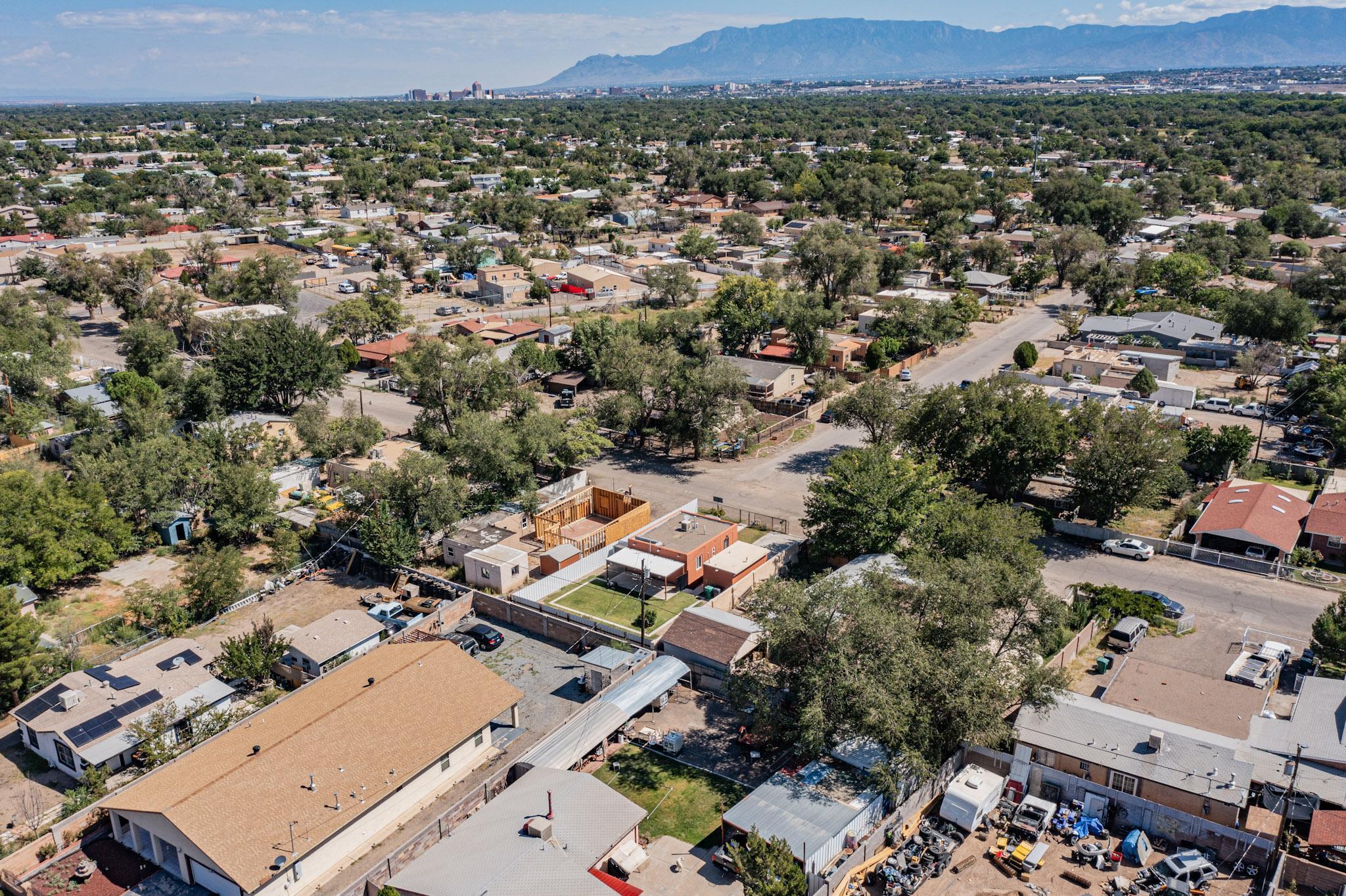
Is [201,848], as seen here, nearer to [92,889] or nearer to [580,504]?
[92,889]

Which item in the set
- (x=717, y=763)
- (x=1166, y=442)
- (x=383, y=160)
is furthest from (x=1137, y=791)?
(x=383, y=160)

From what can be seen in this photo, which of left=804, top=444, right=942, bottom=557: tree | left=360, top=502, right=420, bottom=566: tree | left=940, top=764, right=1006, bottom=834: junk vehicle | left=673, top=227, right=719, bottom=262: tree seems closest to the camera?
left=940, top=764, right=1006, bottom=834: junk vehicle

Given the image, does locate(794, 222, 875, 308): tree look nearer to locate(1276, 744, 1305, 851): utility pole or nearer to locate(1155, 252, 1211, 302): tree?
locate(1155, 252, 1211, 302): tree

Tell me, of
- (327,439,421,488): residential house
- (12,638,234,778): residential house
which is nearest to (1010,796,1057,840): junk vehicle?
(12,638,234,778): residential house

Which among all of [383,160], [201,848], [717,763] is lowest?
[717,763]

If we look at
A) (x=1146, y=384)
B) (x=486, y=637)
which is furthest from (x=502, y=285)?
(x=486, y=637)
